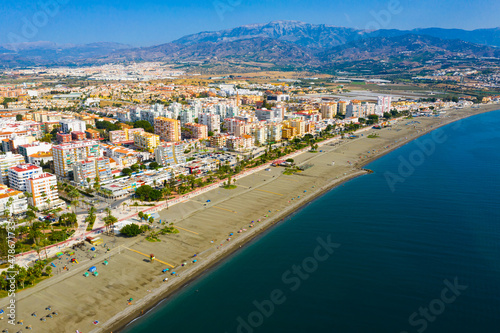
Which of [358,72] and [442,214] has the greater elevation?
[358,72]

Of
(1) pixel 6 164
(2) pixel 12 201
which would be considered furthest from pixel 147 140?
(2) pixel 12 201

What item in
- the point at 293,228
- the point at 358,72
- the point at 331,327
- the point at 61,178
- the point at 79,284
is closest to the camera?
the point at 331,327

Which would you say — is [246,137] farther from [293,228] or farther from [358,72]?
[358,72]

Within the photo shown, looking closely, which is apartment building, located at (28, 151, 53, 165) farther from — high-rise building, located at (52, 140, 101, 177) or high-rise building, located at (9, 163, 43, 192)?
high-rise building, located at (9, 163, 43, 192)

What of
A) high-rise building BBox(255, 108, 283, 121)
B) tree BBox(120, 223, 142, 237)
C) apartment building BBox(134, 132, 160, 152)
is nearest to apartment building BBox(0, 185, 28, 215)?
tree BBox(120, 223, 142, 237)

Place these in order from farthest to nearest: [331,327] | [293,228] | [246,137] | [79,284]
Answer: [246,137]
[293,228]
[79,284]
[331,327]

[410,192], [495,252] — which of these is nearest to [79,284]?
[495,252]

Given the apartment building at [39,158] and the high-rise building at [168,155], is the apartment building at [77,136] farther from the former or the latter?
the high-rise building at [168,155]

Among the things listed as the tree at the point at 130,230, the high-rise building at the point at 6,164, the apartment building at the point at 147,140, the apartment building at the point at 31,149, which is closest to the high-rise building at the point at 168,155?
the apartment building at the point at 147,140
